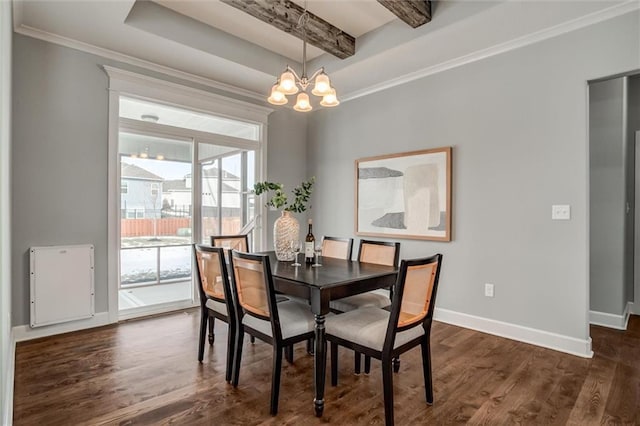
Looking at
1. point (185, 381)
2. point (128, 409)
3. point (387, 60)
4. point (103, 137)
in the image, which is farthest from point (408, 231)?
point (103, 137)

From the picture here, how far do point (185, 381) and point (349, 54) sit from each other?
3394mm

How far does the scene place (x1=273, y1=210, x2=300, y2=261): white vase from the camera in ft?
9.32

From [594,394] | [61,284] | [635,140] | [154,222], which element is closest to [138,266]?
[154,222]

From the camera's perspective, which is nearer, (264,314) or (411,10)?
A: (264,314)

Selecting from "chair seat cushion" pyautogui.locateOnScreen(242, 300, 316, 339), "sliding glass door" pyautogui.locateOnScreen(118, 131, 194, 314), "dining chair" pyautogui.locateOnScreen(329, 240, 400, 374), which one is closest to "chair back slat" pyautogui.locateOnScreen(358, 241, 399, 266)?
"dining chair" pyautogui.locateOnScreen(329, 240, 400, 374)

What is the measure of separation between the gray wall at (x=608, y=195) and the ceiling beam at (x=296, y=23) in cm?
261

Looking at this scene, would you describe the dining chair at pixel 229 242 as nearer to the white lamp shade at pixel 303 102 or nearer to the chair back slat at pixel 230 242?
the chair back slat at pixel 230 242

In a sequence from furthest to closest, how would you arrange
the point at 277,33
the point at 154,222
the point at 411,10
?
1. the point at 154,222
2. the point at 277,33
3. the point at 411,10

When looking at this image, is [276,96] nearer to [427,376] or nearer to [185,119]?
[185,119]

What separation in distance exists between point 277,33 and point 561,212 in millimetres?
3176

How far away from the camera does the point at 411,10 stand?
2.97m

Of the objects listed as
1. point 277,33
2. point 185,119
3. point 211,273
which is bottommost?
point 211,273

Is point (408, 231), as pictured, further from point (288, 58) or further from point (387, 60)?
point (288, 58)

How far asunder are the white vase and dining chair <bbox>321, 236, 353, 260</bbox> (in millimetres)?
584
